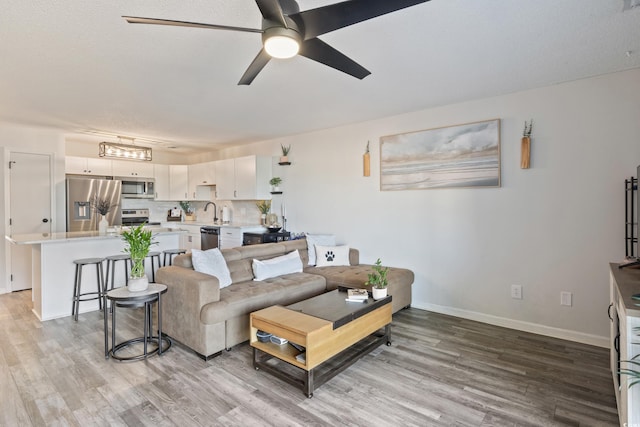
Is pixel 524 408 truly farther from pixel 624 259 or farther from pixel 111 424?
pixel 111 424

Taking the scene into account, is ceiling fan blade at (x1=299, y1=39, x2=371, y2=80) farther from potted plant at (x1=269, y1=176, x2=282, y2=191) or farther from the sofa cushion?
potted plant at (x1=269, y1=176, x2=282, y2=191)

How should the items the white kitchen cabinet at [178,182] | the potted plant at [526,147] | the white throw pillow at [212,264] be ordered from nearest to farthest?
the white throw pillow at [212,264], the potted plant at [526,147], the white kitchen cabinet at [178,182]

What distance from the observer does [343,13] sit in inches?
60.3

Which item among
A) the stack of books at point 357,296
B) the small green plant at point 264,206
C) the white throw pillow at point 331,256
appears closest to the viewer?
the stack of books at point 357,296

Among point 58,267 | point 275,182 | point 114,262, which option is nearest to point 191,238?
point 275,182

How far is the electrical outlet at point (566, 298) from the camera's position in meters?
3.21

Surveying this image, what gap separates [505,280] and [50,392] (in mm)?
4133

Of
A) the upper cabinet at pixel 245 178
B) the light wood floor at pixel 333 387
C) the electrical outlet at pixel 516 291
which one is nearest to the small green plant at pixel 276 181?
the upper cabinet at pixel 245 178

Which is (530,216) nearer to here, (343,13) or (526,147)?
(526,147)

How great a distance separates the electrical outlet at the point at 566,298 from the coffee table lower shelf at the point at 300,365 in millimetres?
1866

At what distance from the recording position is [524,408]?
2.14 metres

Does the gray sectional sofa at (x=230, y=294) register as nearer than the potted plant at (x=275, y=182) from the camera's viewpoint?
Yes

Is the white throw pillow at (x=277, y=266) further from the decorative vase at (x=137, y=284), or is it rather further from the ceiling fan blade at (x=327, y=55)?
the ceiling fan blade at (x=327, y=55)

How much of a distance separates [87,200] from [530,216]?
6463mm
